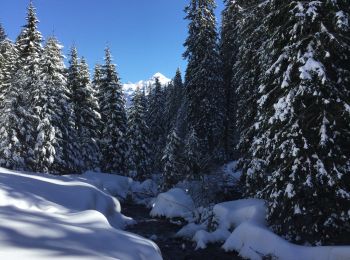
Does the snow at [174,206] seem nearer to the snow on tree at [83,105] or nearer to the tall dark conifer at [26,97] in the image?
the tall dark conifer at [26,97]

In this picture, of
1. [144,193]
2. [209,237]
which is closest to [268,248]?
[209,237]

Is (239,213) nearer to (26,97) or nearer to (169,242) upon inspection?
(169,242)

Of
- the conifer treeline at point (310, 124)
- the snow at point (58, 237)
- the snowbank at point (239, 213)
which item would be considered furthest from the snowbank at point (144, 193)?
the snow at point (58, 237)

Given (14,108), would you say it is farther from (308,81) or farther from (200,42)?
(308,81)

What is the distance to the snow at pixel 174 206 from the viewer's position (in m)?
22.0

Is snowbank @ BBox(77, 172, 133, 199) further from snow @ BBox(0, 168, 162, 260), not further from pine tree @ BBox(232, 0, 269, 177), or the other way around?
snow @ BBox(0, 168, 162, 260)

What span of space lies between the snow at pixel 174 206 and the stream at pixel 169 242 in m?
0.56

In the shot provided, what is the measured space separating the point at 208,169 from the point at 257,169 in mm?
6941

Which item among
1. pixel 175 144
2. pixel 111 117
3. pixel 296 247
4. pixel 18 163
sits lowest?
pixel 296 247

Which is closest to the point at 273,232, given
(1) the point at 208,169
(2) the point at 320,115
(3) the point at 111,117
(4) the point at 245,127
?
(2) the point at 320,115

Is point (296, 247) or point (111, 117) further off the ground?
point (111, 117)

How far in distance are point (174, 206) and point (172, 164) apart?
10073 mm

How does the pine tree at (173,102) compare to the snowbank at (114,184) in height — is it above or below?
above

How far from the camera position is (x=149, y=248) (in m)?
7.98
